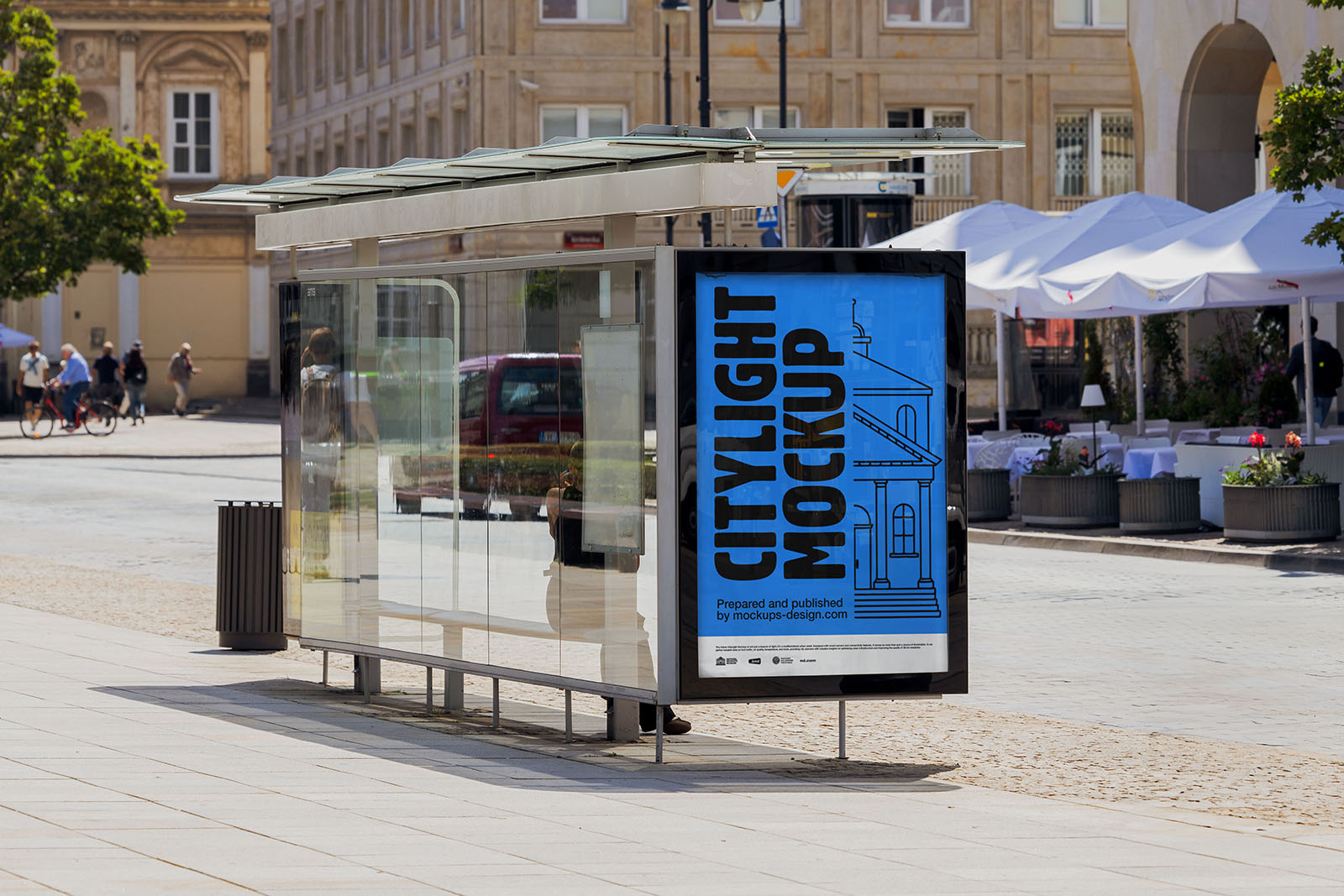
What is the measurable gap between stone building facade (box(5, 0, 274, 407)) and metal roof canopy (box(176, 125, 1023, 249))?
56.6 metres

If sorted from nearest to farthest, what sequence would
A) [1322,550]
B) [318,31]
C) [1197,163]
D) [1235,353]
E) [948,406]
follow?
[948,406] → [1322,550] → [1235,353] → [1197,163] → [318,31]

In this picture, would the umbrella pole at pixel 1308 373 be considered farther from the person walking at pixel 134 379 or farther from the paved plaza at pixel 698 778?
the person walking at pixel 134 379

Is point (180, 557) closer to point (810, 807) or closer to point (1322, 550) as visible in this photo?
point (1322, 550)

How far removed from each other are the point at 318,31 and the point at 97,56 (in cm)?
723

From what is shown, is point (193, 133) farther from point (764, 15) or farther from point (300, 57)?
point (764, 15)

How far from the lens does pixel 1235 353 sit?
31.0 meters

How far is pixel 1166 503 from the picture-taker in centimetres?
2241

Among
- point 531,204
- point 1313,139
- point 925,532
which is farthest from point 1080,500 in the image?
point 925,532

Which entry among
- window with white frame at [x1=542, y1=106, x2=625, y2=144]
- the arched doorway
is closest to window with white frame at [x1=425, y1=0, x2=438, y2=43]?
window with white frame at [x1=542, y1=106, x2=625, y2=144]

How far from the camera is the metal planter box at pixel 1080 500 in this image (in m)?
23.3

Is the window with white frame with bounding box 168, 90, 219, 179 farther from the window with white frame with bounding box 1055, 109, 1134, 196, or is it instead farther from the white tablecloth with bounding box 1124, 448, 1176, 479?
the white tablecloth with bounding box 1124, 448, 1176, 479

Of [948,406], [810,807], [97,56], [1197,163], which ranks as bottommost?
[810,807]

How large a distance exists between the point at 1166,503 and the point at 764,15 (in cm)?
3306

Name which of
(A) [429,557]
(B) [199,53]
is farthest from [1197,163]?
(B) [199,53]
